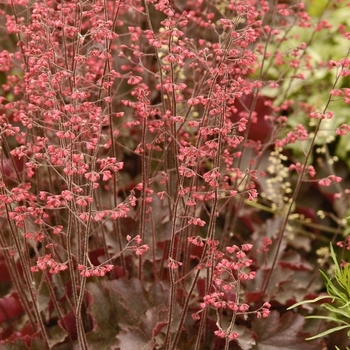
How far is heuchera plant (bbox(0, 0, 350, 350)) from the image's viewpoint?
1490mm

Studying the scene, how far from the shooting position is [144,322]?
1896 mm

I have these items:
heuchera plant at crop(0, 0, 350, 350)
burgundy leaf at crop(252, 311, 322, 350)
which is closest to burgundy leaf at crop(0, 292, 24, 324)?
heuchera plant at crop(0, 0, 350, 350)

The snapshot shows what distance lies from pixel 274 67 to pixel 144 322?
1.95m

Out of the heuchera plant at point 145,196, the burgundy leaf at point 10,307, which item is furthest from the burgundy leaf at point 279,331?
the burgundy leaf at point 10,307

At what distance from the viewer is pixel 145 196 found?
1.80 m

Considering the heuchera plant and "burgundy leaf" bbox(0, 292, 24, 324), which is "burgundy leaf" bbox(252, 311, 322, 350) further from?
"burgundy leaf" bbox(0, 292, 24, 324)

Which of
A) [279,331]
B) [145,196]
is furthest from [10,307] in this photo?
[279,331]

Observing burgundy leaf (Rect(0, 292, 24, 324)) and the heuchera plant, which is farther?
burgundy leaf (Rect(0, 292, 24, 324))

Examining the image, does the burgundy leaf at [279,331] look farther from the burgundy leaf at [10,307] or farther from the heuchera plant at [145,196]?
the burgundy leaf at [10,307]

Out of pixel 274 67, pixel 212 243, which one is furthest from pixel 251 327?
pixel 274 67

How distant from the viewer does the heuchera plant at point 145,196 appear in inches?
58.7

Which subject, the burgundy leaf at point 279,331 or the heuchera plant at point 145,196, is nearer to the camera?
the heuchera plant at point 145,196

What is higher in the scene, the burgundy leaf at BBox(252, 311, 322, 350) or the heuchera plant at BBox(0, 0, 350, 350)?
the heuchera plant at BBox(0, 0, 350, 350)

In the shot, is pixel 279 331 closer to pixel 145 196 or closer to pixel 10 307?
pixel 145 196
